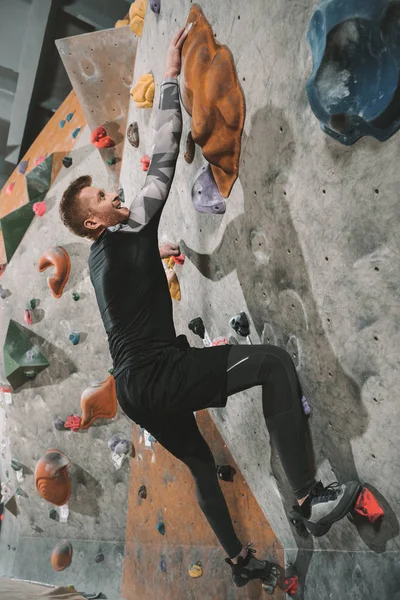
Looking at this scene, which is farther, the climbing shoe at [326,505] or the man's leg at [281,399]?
the man's leg at [281,399]

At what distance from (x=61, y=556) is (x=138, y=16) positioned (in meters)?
3.45

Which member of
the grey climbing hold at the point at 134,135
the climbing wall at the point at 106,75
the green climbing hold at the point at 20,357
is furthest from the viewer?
the green climbing hold at the point at 20,357

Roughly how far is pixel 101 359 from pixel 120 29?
198cm

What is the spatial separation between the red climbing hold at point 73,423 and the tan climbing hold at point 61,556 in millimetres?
900

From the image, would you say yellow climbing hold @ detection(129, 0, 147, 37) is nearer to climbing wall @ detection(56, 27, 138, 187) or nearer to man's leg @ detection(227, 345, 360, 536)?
climbing wall @ detection(56, 27, 138, 187)

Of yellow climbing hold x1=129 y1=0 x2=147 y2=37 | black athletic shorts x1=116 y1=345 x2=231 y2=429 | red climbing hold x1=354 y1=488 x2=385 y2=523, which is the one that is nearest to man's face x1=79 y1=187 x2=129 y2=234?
black athletic shorts x1=116 y1=345 x2=231 y2=429

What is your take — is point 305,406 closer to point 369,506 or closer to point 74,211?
point 369,506

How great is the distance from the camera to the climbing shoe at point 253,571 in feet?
7.39

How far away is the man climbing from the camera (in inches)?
70.4

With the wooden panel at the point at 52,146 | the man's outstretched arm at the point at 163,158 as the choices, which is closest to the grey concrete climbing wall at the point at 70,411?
the wooden panel at the point at 52,146

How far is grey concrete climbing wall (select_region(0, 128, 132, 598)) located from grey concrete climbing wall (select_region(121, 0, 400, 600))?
5.18 feet

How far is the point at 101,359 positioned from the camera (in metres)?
3.52

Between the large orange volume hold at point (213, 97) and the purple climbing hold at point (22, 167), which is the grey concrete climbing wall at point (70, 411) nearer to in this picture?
the purple climbing hold at point (22, 167)

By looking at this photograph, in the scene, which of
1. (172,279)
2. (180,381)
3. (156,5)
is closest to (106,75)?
(156,5)
